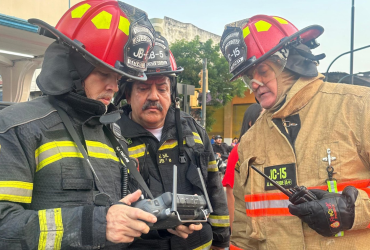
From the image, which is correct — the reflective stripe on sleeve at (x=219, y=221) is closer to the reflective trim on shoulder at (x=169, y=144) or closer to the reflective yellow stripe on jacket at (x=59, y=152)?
the reflective trim on shoulder at (x=169, y=144)

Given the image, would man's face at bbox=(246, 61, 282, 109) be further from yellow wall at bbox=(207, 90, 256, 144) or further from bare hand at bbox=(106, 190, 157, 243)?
yellow wall at bbox=(207, 90, 256, 144)

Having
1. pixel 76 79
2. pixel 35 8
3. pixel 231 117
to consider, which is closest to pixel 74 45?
pixel 76 79

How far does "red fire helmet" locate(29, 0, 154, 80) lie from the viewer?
1890 mm

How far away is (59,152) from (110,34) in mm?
780

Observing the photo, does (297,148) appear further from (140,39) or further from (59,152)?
(59,152)

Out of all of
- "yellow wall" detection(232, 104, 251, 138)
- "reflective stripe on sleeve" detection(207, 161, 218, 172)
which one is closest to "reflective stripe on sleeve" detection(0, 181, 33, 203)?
"reflective stripe on sleeve" detection(207, 161, 218, 172)

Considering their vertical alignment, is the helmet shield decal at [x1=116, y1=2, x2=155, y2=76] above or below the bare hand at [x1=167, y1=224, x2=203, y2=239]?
above

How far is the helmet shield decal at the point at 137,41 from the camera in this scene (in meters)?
1.98

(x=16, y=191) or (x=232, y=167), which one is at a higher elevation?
(x=16, y=191)

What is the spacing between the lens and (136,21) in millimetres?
2055

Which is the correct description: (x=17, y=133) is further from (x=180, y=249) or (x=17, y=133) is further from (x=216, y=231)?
(x=216, y=231)

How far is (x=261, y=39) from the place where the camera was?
235 centimetres

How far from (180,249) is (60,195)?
4.35ft

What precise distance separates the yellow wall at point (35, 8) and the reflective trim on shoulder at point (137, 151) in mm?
3307
